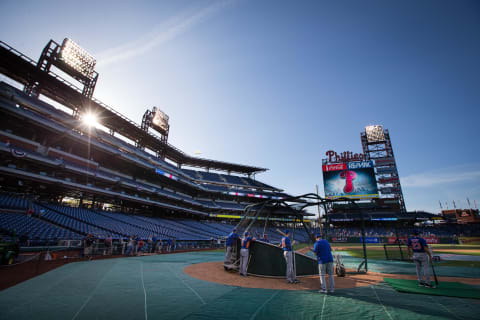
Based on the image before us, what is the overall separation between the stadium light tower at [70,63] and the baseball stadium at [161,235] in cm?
16

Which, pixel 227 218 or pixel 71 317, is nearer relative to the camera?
pixel 71 317

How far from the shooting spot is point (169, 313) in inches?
166

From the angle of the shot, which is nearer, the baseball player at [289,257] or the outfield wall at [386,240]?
the baseball player at [289,257]

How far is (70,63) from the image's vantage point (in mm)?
31125

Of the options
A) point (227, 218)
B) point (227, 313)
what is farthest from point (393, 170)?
point (227, 313)

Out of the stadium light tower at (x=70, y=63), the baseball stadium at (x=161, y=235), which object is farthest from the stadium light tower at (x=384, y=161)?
the stadium light tower at (x=70, y=63)

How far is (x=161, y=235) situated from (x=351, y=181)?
1475 inches

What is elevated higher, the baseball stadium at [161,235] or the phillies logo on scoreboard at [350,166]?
the phillies logo on scoreboard at [350,166]

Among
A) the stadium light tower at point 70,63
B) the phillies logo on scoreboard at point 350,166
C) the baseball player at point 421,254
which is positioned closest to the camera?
the baseball player at point 421,254

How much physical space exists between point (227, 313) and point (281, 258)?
4.82m

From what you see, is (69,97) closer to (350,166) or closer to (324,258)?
(324,258)

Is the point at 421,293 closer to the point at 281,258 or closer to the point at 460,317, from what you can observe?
the point at 460,317

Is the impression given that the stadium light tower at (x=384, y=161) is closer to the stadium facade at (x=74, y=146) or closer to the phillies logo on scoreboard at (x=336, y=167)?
the phillies logo on scoreboard at (x=336, y=167)

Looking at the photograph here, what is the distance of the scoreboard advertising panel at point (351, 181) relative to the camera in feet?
136
